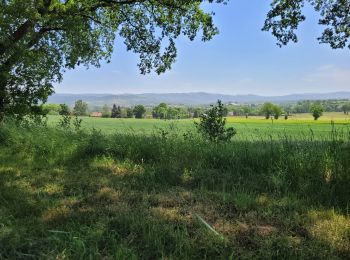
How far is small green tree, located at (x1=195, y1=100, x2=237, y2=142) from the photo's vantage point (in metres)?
10.8

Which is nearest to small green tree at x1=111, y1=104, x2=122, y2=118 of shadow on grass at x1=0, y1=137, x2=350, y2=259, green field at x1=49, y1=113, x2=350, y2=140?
green field at x1=49, y1=113, x2=350, y2=140

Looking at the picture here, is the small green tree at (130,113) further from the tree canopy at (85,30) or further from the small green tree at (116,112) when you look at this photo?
the tree canopy at (85,30)

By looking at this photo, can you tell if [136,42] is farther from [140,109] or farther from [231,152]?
[140,109]

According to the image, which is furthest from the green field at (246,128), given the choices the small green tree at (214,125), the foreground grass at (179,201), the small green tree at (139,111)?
the small green tree at (139,111)

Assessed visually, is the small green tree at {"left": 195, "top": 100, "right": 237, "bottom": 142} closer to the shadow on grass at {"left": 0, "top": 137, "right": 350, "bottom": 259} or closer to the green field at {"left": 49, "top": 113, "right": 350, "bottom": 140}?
the green field at {"left": 49, "top": 113, "right": 350, "bottom": 140}

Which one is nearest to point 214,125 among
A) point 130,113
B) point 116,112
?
point 116,112

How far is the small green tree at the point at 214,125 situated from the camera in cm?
1078

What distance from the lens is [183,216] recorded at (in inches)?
184

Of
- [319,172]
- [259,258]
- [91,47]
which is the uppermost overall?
[91,47]

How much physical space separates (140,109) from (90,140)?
48.4m

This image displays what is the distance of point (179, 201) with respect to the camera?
5.29 meters

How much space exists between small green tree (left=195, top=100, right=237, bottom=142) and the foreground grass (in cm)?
167

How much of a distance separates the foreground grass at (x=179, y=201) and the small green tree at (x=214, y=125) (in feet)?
5.49

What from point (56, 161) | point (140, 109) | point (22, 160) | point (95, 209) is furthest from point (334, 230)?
point (140, 109)
